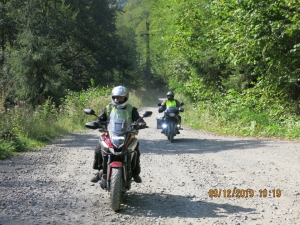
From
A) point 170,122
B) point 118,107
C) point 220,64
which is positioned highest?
point 220,64

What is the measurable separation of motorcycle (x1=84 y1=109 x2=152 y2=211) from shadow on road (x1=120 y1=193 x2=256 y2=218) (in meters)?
0.33

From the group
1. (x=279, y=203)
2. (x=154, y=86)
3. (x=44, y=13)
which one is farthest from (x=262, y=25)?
(x=154, y=86)

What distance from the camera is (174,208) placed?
5844 mm

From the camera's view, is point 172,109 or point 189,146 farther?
point 172,109

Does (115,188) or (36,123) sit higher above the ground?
(36,123)

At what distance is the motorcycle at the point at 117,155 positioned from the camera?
557cm

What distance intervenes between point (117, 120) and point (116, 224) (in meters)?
1.60

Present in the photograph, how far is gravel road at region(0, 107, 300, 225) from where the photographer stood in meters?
5.36

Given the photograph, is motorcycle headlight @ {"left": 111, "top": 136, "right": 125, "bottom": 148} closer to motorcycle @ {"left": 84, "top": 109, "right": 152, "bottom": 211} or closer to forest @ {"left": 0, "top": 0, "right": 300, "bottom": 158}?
motorcycle @ {"left": 84, "top": 109, "right": 152, "bottom": 211}

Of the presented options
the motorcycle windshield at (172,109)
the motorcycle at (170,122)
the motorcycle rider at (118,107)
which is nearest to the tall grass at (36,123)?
the motorcycle at (170,122)

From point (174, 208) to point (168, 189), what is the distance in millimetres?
1162

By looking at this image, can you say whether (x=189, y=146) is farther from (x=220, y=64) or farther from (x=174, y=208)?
(x=220, y=64)
